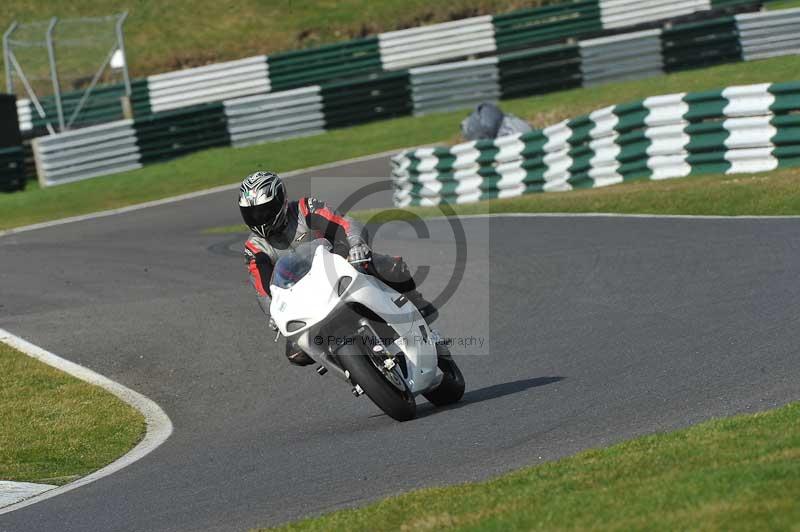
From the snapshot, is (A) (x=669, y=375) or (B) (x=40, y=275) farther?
(B) (x=40, y=275)

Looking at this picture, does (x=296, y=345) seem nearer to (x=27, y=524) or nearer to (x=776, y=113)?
(x=27, y=524)

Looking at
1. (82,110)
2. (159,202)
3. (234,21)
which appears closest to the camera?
(159,202)

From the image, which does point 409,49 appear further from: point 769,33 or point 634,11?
point 769,33

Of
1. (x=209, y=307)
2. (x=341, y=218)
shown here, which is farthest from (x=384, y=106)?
(x=341, y=218)

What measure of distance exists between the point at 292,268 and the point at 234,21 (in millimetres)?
31800

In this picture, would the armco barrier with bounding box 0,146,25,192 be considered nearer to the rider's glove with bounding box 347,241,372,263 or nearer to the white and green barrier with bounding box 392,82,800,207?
the white and green barrier with bounding box 392,82,800,207

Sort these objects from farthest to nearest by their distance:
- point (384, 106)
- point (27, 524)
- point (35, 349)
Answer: point (384, 106) < point (35, 349) < point (27, 524)

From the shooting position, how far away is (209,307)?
1280cm

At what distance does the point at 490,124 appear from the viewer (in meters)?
21.9

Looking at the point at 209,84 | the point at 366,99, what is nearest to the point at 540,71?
the point at 366,99

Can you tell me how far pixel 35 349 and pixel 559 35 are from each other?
2181 centimetres

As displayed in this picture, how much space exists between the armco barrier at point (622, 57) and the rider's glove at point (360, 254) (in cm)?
2126

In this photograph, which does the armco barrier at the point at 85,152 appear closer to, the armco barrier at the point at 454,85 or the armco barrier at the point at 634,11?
the armco barrier at the point at 454,85

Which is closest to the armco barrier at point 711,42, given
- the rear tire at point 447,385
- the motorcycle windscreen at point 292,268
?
the rear tire at point 447,385
